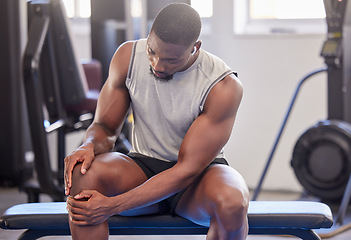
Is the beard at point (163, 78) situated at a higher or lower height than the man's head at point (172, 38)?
lower

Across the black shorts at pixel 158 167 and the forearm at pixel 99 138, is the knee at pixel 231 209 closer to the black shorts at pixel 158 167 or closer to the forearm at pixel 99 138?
the black shorts at pixel 158 167

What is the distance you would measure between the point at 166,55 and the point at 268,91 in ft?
7.27

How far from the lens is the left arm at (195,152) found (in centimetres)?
171

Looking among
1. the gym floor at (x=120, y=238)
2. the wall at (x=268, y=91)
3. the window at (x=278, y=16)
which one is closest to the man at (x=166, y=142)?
the gym floor at (x=120, y=238)

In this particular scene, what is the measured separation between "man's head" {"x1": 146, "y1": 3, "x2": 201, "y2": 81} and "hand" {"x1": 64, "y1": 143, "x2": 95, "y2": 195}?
0.34 meters

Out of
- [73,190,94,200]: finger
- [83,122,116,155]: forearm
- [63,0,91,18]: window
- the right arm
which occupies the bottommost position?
[73,190,94,200]: finger

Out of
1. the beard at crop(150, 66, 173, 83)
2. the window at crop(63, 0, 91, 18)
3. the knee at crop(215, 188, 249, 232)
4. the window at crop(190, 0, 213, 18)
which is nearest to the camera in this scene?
the knee at crop(215, 188, 249, 232)

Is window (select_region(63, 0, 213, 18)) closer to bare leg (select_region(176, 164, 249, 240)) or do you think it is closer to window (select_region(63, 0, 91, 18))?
window (select_region(63, 0, 91, 18))

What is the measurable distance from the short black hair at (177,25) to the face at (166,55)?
0.05 ft

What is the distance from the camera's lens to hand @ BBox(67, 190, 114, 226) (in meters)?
1.66

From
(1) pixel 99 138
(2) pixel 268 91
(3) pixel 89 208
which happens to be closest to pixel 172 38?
(1) pixel 99 138

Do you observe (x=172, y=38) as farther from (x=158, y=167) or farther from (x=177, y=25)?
(x=158, y=167)

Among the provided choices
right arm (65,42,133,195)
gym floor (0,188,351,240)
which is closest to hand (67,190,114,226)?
right arm (65,42,133,195)

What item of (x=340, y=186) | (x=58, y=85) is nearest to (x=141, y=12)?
(x=58, y=85)
